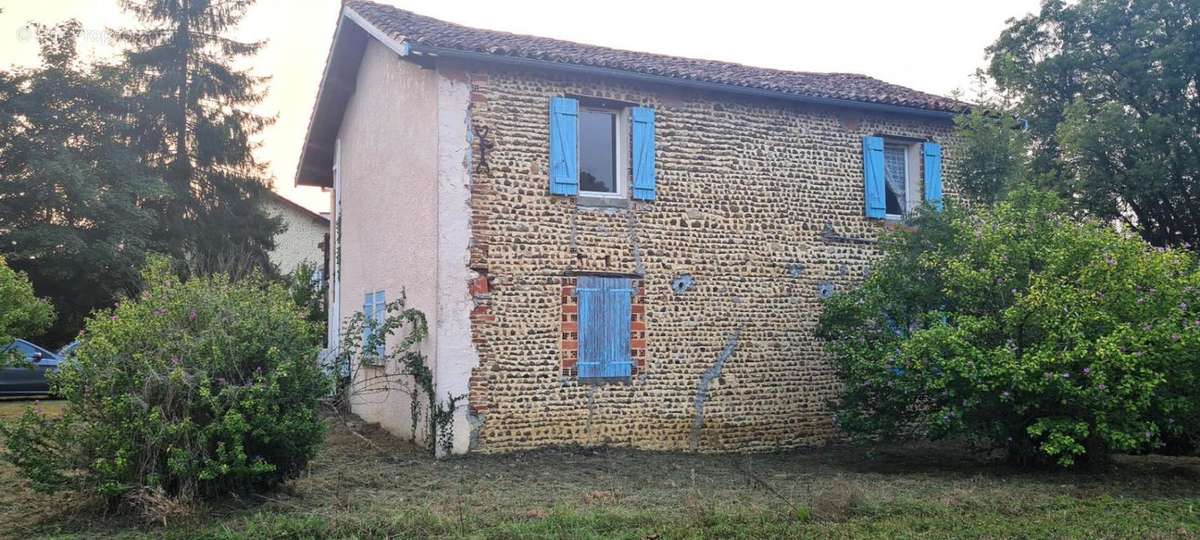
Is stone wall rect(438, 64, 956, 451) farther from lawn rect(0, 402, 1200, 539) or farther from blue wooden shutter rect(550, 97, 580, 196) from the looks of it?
lawn rect(0, 402, 1200, 539)

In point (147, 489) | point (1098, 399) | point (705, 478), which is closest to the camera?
point (147, 489)

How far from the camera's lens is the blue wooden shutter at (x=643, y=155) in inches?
495

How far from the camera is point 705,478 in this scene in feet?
33.7

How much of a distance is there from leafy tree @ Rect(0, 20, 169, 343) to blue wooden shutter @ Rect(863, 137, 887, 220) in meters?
18.0

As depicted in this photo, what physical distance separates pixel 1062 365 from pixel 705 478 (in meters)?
3.86

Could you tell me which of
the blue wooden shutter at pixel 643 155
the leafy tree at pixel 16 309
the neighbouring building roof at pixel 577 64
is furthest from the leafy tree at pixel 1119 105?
the leafy tree at pixel 16 309

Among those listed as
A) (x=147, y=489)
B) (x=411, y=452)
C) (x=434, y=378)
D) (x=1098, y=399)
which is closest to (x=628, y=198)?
(x=434, y=378)

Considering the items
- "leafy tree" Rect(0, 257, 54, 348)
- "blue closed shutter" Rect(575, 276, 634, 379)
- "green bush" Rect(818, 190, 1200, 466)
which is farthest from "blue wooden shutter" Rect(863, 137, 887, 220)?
"leafy tree" Rect(0, 257, 54, 348)

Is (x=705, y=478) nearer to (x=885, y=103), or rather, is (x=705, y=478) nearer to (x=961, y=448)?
(x=961, y=448)

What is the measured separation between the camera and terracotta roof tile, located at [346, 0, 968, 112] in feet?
38.4

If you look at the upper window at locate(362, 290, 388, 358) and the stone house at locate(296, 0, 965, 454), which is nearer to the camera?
the stone house at locate(296, 0, 965, 454)

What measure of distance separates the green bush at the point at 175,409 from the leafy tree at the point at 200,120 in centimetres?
2003

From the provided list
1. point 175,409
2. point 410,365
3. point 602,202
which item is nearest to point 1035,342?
point 602,202

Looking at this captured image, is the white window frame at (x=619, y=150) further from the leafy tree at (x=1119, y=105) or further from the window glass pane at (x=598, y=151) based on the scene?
the leafy tree at (x=1119, y=105)
